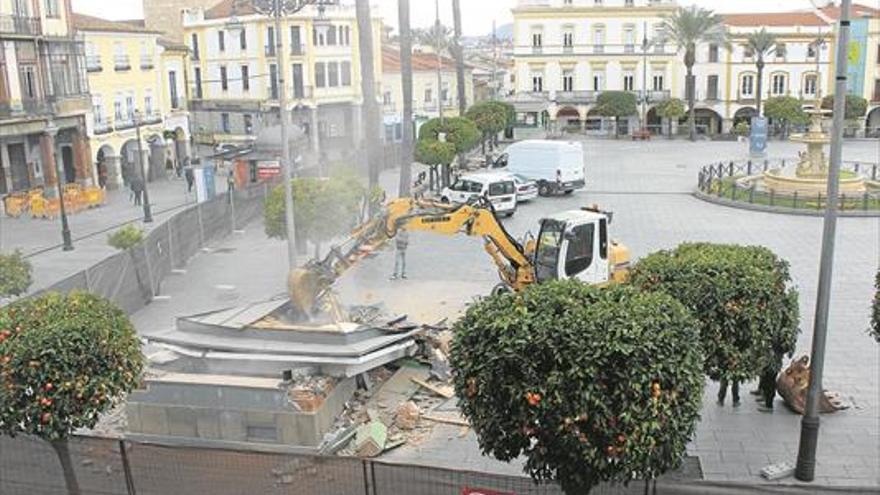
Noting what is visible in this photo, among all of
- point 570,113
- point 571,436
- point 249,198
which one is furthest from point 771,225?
point 570,113

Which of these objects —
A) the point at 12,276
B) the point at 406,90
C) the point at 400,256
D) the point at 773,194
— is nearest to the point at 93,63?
the point at 406,90

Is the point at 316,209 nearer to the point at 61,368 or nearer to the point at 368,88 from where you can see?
the point at 368,88

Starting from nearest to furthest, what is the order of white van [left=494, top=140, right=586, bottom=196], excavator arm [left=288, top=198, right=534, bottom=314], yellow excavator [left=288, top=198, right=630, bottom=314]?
excavator arm [left=288, top=198, right=534, bottom=314] → yellow excavator [left=288, top=198, right=630, bottom=314] → white van [left=494, top=140, right=586, bottom=196]

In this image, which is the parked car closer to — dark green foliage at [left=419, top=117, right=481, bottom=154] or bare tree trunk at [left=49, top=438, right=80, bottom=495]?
dark green foliage at [left=419, top=117, right=481, bottom=154]

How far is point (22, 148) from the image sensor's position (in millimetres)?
40219

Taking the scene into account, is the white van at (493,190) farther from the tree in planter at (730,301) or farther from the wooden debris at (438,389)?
the tree in planter at (730,301)

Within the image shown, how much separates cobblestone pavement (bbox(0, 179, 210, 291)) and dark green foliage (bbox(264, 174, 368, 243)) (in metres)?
6.13

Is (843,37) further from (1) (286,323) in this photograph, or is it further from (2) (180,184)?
(2) (180,184)

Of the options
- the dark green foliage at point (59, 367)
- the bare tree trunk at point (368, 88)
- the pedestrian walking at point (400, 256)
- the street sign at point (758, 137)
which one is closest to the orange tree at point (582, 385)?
the dark green foliage at point (59, 367)

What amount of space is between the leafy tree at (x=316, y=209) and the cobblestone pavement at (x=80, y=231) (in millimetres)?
6111

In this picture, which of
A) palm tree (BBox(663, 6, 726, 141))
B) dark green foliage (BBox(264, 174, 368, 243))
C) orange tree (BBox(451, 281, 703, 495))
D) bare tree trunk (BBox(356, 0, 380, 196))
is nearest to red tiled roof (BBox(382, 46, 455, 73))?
palm tree (BBox(663, 6, 726, 141))

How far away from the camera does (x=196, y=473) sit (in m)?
11.4

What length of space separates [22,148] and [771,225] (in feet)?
103

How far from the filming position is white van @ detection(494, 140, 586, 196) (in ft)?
122
